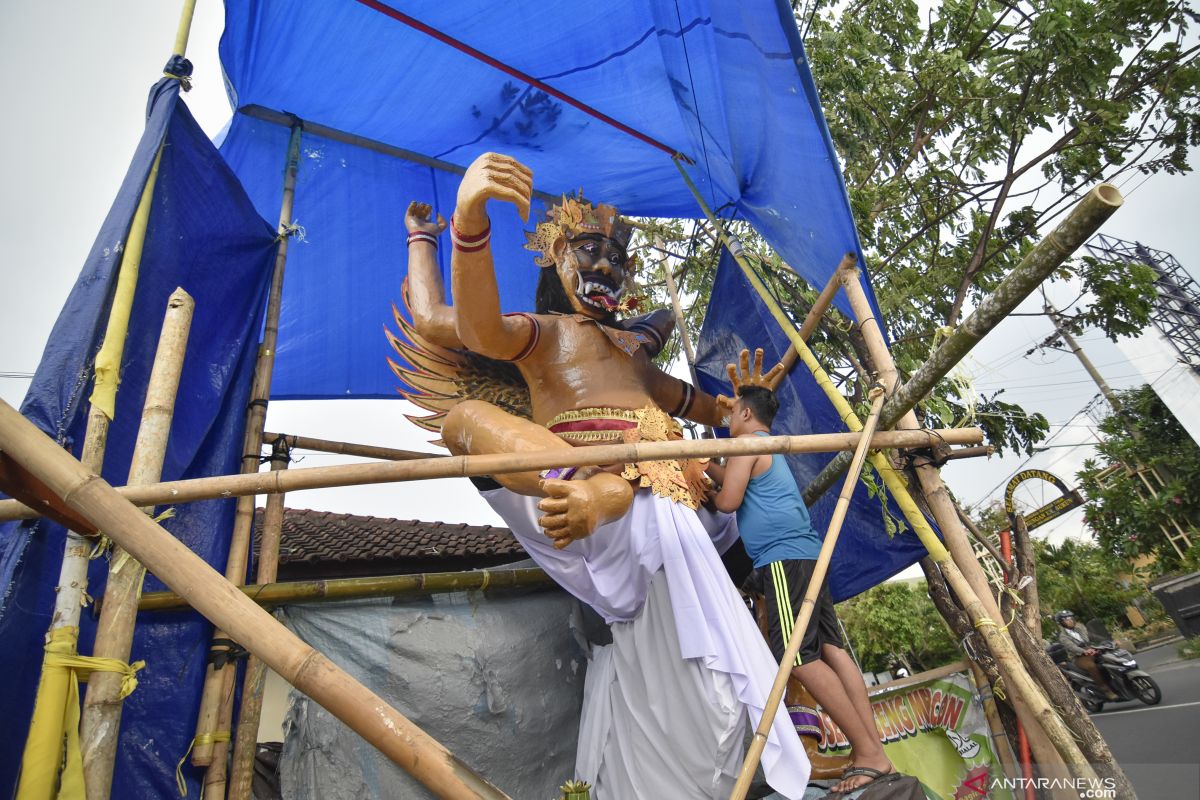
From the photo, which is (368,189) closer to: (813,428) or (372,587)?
(372,587)

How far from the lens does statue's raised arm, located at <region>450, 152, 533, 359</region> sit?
2520 millimetres

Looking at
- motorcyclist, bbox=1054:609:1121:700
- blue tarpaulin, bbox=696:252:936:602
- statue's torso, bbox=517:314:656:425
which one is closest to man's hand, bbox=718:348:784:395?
statue's torso, bbox=517:314:656:425

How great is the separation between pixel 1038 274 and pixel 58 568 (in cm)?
314

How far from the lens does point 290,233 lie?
3895mm

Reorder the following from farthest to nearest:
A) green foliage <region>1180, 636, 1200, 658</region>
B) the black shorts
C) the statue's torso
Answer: green foliage <region>1180, 636, 1200, 658</region>, the statue's torso, the black shorts

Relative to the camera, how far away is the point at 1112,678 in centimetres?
912

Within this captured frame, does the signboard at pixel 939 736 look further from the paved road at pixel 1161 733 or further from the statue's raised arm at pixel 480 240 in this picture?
the statue's raised arm at pixel 480 240

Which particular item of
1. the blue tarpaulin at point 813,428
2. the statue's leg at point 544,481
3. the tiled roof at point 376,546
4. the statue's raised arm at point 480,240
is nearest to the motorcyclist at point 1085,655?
the blue tarpaulin at point 813,428

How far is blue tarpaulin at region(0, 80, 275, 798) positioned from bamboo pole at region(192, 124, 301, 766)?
0.04 meters

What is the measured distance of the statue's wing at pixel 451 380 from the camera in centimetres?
349

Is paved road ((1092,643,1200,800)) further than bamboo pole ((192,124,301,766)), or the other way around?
bamboo pole ((192,124,301,766))

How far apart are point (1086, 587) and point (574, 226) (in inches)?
877

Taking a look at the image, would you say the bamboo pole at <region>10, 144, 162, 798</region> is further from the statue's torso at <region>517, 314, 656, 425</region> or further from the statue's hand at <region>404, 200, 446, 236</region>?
the statue's torso at <region>517, 314, 656, 425</region>

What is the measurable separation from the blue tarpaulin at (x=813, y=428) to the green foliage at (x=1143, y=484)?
15790 millimetres
